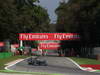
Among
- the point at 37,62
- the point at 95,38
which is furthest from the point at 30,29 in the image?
the point at 37,62

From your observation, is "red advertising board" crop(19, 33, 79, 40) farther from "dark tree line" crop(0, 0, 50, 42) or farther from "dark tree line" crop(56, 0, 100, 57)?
"dark tree line" crop(0, 0, 50, 42)

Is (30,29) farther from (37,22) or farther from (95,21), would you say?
(95,21)

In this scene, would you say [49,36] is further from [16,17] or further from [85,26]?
[16,17]

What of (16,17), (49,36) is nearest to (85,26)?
(49,36)

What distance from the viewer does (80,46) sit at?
85.2 m

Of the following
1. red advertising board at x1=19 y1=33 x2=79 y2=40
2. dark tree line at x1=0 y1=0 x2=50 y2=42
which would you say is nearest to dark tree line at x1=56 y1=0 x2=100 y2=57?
red advertising board at x1=19 y1=33 x2=79 y2=40

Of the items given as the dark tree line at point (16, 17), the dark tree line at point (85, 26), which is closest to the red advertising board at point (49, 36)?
the dark tree line at point (85, 26)

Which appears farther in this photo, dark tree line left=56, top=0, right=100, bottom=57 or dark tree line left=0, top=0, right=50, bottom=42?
dark tree line left=0, top=0, right=50, bottom=42

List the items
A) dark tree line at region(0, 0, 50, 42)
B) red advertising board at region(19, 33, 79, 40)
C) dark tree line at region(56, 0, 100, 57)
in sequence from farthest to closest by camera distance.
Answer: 1. dark tree line at region(0, 0, 50, 42)
2. dark tree line at region(56, 0, 100, 57)
3. red advertising board at region(19, 33, 79, 40)

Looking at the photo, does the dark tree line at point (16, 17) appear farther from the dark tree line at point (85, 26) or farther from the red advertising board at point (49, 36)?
the dark tree line at point (85, 26)

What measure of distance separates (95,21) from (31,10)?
3310 centimetres

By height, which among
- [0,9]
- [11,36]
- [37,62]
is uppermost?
[0,9]

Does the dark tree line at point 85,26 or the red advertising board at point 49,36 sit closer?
the red advertising board at point 49,36

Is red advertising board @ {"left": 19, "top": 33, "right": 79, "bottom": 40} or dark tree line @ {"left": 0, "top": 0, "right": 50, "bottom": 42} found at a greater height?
dark tree line @ {"left": 0, "top": 0, "right": 50, "bottom": 42}
